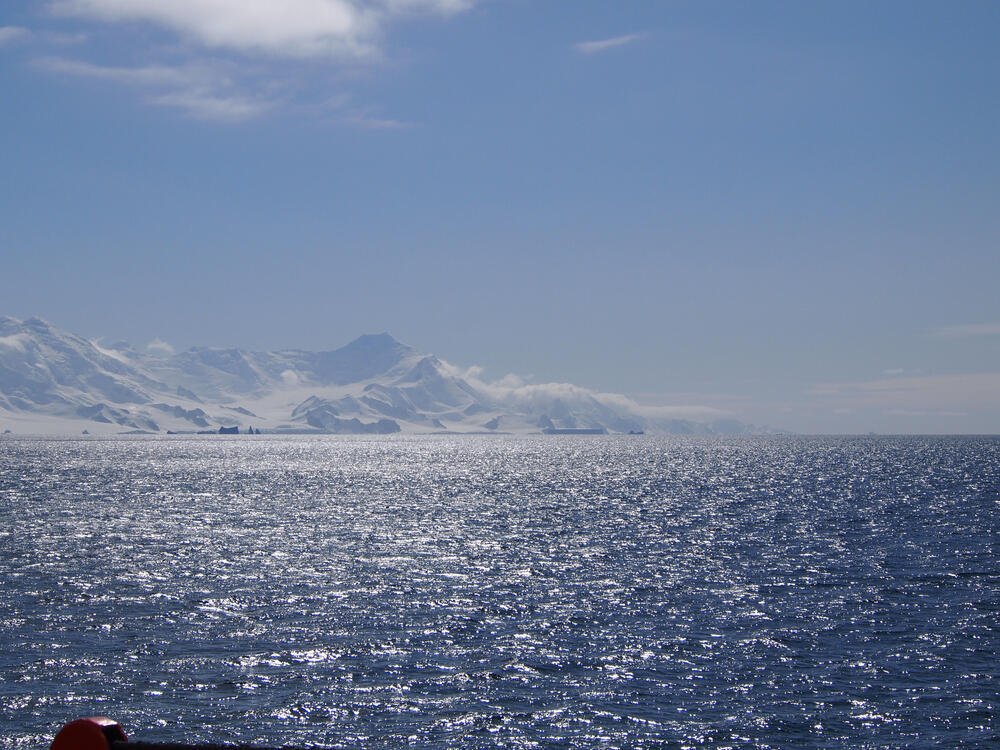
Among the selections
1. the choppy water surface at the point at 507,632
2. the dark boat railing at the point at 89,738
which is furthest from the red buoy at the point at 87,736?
the choppy water surface at the point at 507,632

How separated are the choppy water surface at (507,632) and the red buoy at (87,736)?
83.4 ft

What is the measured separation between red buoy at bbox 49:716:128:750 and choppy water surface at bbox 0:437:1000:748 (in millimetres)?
25405

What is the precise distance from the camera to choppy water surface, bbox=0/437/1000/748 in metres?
34.5

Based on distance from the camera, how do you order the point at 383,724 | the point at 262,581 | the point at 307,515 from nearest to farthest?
the point at 383,724
the point at 262,581
the point at 307,515

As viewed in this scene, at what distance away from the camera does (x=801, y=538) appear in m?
88.6

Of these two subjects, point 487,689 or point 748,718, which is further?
point 487,689

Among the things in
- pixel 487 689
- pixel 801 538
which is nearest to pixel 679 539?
pixel 801 538

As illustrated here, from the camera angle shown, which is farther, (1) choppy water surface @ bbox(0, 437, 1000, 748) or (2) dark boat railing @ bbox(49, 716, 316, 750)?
(1) choppy water surface @ bbox(0, 437, 1000, 748)

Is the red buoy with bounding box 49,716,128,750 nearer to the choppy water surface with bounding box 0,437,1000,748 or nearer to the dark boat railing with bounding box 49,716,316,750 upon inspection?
the dark boat railing with bounding box 49,716,316,750

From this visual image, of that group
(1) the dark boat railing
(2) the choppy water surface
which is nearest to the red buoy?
(1) the dark boat railing

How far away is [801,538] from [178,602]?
58.9m

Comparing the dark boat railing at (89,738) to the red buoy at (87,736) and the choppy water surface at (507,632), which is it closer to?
the red buoy at (87,736)

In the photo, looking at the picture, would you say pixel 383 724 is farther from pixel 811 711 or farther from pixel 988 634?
pixel 988 634

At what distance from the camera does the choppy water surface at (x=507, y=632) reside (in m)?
34.5
